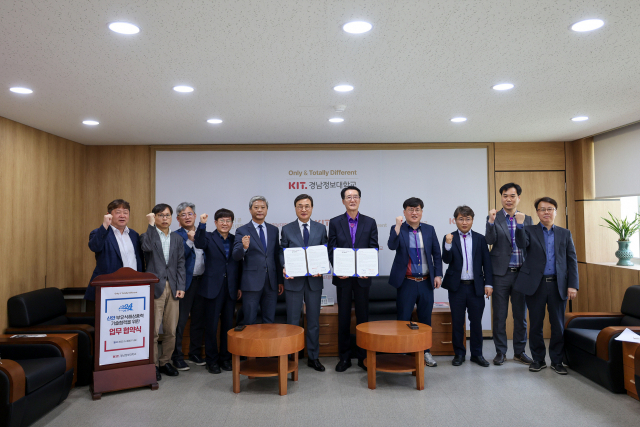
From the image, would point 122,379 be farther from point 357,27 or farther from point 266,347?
point 357,27

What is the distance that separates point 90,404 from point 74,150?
148 inches

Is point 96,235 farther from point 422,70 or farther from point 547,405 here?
point 547,405

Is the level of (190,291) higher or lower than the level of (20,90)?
lower

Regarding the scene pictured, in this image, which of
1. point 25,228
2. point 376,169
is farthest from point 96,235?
point 376,169

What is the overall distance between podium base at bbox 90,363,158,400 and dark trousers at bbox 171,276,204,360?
2.22 ft

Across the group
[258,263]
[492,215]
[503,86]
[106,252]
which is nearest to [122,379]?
[106,252]

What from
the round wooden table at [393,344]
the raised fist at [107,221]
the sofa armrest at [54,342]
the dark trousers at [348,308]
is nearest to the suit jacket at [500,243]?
the round wooden table at [393,344]

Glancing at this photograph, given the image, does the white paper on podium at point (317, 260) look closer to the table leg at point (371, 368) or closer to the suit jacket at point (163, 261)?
the table leg at point (371, 368)

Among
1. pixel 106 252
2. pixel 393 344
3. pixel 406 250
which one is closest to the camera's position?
pixel 393 344

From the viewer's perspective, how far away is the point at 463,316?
5184 mm

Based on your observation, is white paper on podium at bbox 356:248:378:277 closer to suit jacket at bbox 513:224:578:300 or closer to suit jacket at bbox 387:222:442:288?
suit jacket at bbox 387:222:442:288

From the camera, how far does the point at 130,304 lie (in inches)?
169

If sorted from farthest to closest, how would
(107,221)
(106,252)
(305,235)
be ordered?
1. (305,235)
2. (106,252)
3. (107,221)

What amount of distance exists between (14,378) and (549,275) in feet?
16.5
